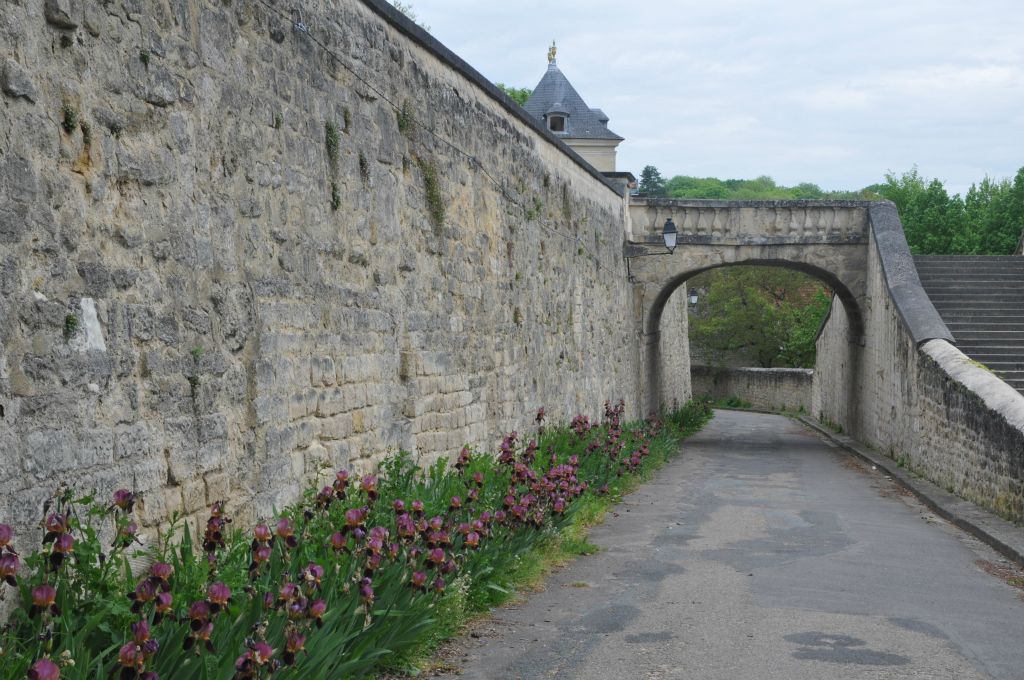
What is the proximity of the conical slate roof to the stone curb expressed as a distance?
113 feet

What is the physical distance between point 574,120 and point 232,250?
4570 cm

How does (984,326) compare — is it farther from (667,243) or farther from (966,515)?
(966,515)

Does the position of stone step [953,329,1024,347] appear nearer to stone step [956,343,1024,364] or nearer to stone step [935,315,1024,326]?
stone step [956,343,1024,364]

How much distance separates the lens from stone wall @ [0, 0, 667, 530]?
167 inches

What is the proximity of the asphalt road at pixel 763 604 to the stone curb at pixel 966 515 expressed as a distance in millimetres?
146

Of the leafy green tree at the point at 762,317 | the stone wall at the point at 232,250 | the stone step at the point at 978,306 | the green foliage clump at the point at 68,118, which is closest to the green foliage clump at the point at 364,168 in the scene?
the stone wall at the point at 232,250

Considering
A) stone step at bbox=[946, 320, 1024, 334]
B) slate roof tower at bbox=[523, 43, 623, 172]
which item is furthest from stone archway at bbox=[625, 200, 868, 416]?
slate roof tower at bbox=[523, 43, 623, 172]

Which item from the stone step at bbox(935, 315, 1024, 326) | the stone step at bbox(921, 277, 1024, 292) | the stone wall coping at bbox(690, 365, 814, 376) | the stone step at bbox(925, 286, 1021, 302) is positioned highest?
the stone step at bbox(921, 277, 1024, 292)

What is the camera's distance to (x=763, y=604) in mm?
6621

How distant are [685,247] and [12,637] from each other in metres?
19.0

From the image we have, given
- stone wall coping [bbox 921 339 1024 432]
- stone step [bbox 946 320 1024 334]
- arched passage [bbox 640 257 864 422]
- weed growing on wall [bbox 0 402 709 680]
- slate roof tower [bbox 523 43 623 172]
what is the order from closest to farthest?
weed growing on wall [bbox 0 402 709 680], stone wall coping [bbox 921 339 1024 432], stone step [bbox 946 320 1024 334], arched passage [bbox 640 257 864 422], slate roof tower [bbox 523 43 623 172]

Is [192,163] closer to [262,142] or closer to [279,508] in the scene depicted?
[262,142]

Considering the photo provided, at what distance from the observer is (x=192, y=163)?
5.42m

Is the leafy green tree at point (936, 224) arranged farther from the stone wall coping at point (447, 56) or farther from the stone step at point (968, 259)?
the stone wall coping at point (447, 56)
